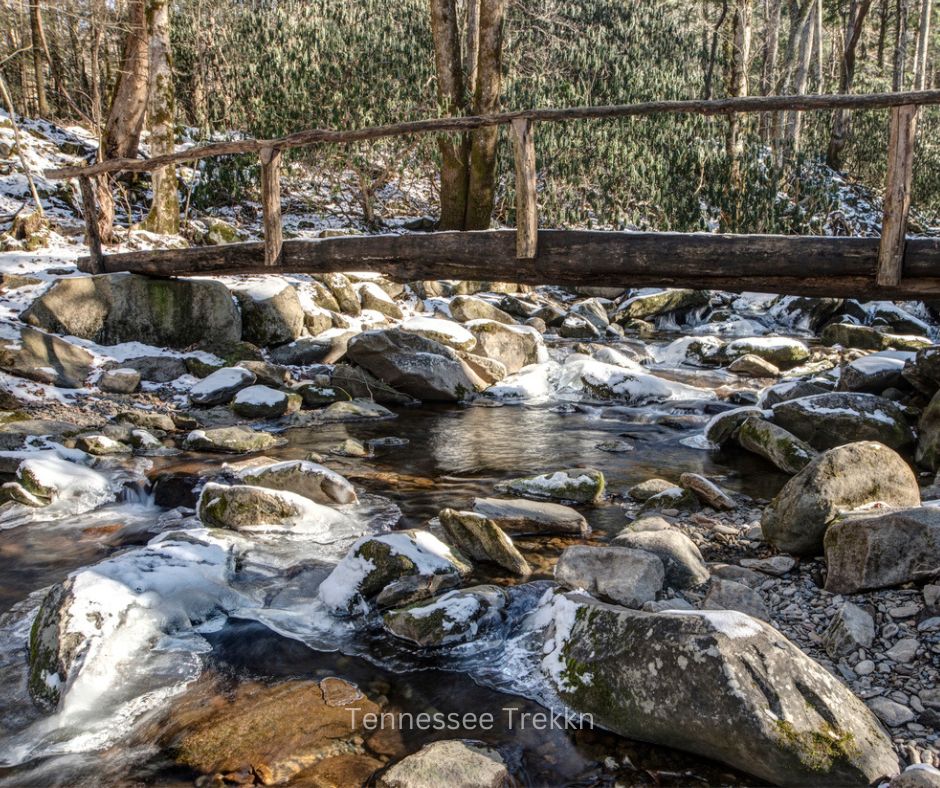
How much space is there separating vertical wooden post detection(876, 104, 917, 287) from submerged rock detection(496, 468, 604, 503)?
2632 mm

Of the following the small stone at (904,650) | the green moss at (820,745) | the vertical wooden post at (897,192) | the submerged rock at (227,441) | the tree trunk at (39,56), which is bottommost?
the submerged rock at (227,441)

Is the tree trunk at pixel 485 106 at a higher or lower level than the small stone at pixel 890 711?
higher

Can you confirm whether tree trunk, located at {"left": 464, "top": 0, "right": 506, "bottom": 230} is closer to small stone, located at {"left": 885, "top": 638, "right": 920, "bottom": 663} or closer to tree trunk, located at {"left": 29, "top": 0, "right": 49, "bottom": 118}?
small stone, located at {"left": 885, "top": 638, "right": 920, "bottom": 663}

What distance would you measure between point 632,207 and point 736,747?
1521 centimetres

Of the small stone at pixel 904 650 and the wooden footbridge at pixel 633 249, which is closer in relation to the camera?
the small stone at pixel 904 650

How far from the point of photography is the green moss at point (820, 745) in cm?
254

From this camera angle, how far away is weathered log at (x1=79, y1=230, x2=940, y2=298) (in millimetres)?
5531

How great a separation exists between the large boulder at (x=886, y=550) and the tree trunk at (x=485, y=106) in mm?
9307

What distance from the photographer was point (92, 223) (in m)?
8.92

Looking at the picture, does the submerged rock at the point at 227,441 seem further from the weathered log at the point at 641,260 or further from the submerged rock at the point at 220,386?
the weathered log at the point at 641,260

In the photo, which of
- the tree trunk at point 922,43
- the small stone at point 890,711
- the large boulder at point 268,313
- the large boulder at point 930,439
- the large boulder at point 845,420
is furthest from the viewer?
the tree trunk at point 922,43

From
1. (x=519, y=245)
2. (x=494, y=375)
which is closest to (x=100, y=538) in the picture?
(x=519, y=245)

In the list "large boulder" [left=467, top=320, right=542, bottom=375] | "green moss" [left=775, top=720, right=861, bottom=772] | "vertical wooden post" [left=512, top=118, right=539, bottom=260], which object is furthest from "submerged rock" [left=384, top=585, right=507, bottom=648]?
"large boulder" [left=467, top=320, right=542, bottom=375]

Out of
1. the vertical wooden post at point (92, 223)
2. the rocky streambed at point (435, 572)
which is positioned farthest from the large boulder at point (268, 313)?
the vertical wooden post at point (92, 223)
